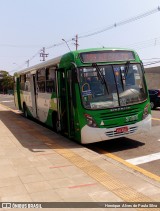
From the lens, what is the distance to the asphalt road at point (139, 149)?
27.1ft

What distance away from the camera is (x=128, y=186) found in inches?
239

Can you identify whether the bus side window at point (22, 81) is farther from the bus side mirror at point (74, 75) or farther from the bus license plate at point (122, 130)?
the bus license plate at point (122, 130)

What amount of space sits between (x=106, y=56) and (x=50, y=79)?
127 inches

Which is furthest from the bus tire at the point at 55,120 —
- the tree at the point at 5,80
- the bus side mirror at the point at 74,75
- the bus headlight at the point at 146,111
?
the tree at the point at 5,80

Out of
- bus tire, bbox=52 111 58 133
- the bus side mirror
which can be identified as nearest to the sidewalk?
the bus side mirror

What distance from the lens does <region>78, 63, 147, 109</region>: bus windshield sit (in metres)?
9.62

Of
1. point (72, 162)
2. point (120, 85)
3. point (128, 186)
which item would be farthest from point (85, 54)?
point (128, 186)

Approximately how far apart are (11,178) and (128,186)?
92.6 inches

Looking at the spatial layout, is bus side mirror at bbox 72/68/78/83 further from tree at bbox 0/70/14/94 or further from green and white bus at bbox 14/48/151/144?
tree at bbox 0/70/14/94

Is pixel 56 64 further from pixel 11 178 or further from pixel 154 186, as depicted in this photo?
pixel 154 186

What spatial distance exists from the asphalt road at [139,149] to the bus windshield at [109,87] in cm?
142

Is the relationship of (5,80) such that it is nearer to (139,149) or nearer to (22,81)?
(22,81)

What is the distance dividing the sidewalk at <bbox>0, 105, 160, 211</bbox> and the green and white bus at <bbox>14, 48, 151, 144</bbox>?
87cm

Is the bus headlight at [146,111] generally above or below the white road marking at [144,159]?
above
